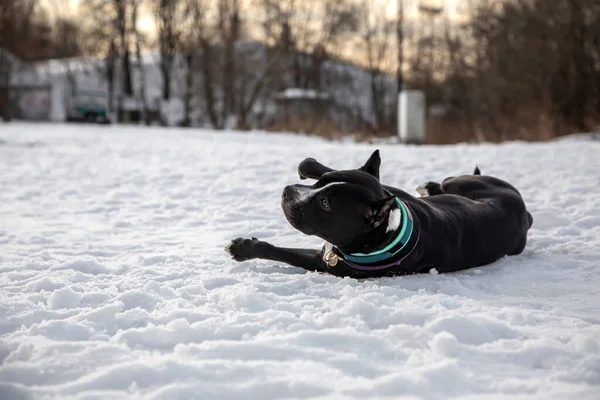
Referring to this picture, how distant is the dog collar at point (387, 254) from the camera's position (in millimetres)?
3367

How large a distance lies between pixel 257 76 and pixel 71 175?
1979cm

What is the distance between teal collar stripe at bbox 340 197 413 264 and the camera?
336cm

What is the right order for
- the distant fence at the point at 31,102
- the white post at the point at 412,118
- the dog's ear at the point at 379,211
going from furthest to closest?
the distant fence at the point at 31,102 < the white post at the point at 412,118 < the dog's ear at the point at 379,211

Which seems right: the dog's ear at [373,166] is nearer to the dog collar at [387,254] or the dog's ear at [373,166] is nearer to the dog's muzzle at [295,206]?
the dog collar at [387,254]

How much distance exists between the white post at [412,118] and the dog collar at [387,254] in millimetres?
10997

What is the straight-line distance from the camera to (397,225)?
10.9ft

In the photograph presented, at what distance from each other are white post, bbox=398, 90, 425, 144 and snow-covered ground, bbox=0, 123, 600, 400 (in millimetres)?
8363

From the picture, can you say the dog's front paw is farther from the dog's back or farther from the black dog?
the dog's back

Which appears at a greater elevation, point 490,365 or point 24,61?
point 24,61

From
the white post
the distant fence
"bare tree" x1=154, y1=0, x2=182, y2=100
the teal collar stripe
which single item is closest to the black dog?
the teal collar stripe

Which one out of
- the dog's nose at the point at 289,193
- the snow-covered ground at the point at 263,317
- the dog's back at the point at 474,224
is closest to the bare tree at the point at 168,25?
the snow-covered ground at the point at 263,317

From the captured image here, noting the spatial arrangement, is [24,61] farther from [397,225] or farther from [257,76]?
[397,225]

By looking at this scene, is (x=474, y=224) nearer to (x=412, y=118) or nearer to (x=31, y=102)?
(x=412, y=118)

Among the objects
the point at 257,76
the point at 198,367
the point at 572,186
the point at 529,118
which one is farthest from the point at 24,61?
the point at 198,367
